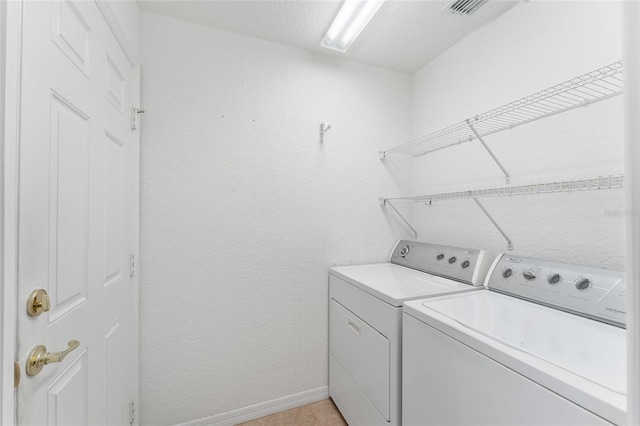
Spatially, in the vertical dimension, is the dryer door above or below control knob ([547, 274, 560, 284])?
below

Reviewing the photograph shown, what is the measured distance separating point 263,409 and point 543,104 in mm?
2566

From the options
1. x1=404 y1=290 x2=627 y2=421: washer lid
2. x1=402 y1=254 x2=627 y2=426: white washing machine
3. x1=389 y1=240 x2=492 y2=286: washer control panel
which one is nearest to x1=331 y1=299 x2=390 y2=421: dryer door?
x1=402 y1=254 x2=627 y2=426: white washing machine

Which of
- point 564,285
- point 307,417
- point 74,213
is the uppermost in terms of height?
point 74,213

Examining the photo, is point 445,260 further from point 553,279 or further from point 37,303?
point 37,303

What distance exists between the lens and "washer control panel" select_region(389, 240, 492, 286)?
4.97 ft

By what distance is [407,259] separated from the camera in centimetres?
204

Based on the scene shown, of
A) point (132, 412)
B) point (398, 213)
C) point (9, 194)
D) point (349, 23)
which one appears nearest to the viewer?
point (9, 194)

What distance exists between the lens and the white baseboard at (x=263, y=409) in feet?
5.58

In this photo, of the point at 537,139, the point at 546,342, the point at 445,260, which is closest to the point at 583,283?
the point at 546,342

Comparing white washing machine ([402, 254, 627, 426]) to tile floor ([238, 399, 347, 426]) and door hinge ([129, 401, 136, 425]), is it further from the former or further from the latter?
door hinge ([129, 401, 136, 425])

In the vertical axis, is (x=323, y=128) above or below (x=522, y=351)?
above

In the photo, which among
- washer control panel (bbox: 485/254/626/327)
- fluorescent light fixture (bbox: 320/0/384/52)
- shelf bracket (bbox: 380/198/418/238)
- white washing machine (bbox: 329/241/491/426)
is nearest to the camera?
washer control panel (bbox: 485/254/626/327)

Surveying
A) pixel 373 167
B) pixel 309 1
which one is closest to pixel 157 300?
pixel 373 167

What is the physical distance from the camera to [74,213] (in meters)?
0.94
